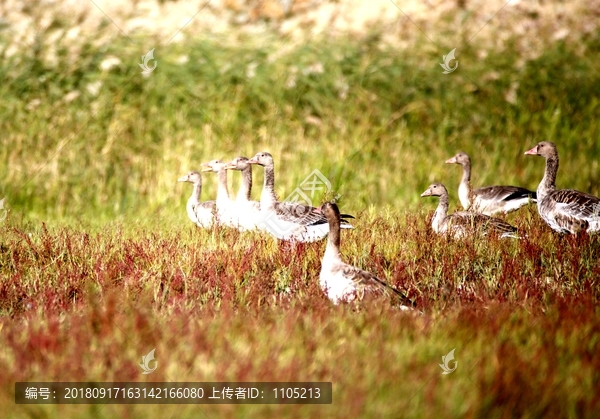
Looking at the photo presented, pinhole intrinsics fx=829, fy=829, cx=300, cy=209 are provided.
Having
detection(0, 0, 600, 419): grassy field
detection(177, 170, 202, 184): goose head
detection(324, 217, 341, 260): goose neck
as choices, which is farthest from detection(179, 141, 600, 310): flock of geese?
detection(324, 217, 341, 260): goose neck

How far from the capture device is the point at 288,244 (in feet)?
28.6

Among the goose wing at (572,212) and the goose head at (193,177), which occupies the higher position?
the goose head at (193,177)

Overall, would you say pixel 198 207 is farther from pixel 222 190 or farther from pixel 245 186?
pixel 245 186

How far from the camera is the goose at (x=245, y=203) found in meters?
9.66

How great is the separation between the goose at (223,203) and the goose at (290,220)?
38cm

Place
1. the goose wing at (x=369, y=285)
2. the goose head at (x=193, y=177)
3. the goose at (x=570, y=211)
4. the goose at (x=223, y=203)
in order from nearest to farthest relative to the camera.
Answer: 1. the goose wing at (x=369, y=285)
2. the goose at (x=570, y=211)
3. the goose at (x=223, y=203)
4. the goose head at (x=193, y=177)

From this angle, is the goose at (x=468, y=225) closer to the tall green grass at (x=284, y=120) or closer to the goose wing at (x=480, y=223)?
the goose wing at (x=480, y=223)

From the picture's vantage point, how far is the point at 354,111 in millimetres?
13789

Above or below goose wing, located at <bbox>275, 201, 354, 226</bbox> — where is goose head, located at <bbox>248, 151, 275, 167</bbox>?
above

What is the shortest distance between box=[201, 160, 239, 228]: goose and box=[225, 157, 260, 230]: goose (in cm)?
8

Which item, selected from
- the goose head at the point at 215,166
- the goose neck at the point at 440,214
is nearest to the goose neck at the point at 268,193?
the goose head at the point at 215,166

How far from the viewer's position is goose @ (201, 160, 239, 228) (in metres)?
9.80

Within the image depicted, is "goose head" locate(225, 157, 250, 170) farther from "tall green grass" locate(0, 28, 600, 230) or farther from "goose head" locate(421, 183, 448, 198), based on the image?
"goose head" locate(421, 183, 448, 198)

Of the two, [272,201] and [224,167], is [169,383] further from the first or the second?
[224,167]
